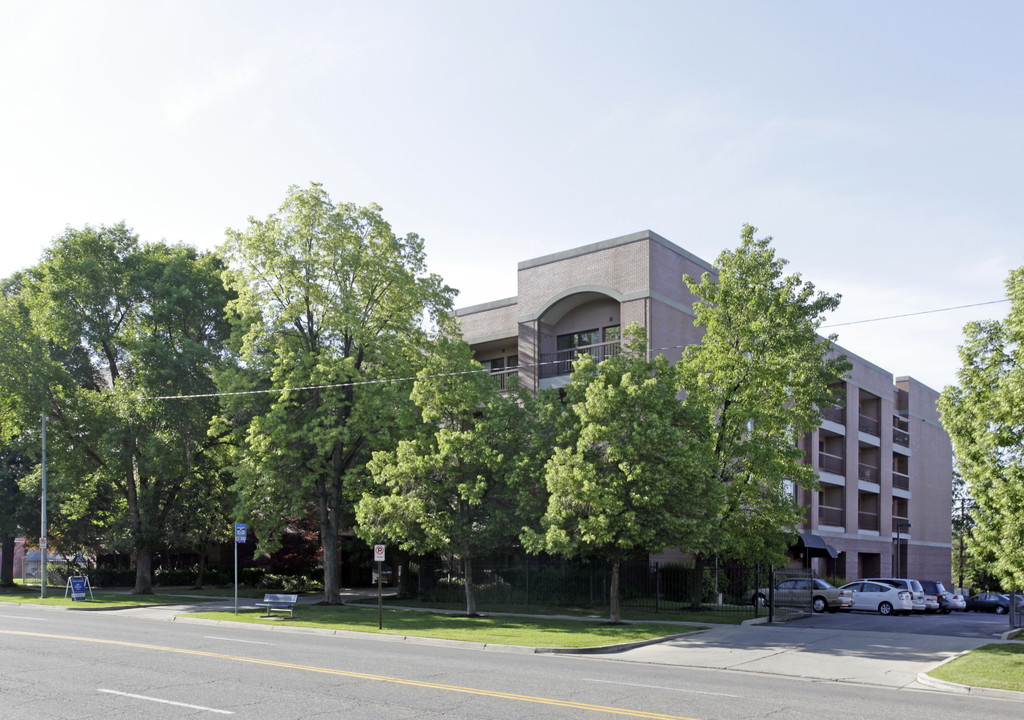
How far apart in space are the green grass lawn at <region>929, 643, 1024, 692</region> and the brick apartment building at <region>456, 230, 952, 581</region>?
10778mm

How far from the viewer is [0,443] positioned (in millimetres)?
40844

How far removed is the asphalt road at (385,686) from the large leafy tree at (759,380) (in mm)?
10660

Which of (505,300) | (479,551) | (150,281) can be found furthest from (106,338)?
(479,551)

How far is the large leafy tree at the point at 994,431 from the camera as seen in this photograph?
16250 millimetres

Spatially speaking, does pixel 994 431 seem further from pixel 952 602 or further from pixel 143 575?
pixel 143 575

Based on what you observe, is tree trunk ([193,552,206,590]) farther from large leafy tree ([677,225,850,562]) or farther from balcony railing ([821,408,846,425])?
balcony railing ([821,408,846,425])

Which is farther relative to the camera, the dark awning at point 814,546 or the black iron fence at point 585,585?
the dark awning at point 814,546

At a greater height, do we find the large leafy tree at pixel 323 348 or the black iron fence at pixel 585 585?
the large leafy tree at pixel 323 348

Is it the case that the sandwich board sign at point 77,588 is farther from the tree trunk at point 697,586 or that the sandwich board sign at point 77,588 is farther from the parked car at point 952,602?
the parked car at point 952,602

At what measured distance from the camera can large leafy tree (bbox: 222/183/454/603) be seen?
2934cm

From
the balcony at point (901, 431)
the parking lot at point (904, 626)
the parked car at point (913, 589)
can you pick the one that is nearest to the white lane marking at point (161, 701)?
the parking lot at point (904, 626)

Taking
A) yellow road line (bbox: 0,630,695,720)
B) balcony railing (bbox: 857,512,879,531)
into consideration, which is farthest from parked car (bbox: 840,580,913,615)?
yellow road line (bbox: 0,630,695,720)

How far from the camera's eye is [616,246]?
34.4 m

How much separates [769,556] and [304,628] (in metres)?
14.6
